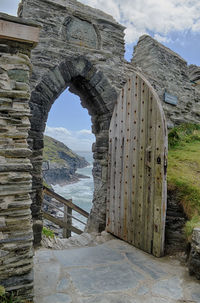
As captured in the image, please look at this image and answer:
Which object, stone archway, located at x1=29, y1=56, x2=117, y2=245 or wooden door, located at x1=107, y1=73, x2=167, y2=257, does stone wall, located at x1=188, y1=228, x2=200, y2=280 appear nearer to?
wooden door, located at x1=107, y1=73, x2=167, y2=257

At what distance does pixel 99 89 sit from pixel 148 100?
118 cm

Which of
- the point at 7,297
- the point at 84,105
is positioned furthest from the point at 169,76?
the point at 7,297

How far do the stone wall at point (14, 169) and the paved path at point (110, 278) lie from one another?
0.51 m

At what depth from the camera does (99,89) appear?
465cm

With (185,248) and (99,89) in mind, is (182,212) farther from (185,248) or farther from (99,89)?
(99,89)

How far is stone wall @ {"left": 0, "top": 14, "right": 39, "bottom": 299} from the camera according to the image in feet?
6.72

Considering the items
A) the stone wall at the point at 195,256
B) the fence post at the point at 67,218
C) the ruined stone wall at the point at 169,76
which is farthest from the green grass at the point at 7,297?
the ruined stone wall at the point at 169,76

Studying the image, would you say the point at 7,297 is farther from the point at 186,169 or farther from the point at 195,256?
the point at 186,169

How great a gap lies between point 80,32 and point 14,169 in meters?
3.43

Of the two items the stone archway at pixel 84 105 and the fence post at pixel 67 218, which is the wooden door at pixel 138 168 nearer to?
the stone archway at pixel 84 105

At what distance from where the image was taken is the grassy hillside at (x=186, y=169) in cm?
357

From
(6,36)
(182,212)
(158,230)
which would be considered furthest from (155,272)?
(6,36)

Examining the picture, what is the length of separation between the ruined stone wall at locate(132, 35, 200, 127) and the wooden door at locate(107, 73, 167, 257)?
71.8 inches

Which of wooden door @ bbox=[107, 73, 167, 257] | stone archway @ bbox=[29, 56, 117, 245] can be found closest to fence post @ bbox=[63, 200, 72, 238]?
stone archway @ bbox=[29, 56, 117, 245]
